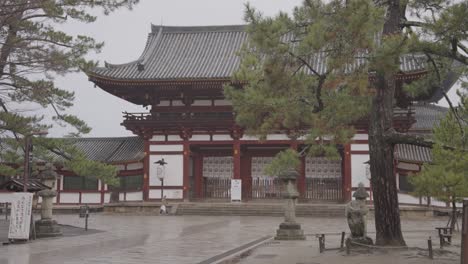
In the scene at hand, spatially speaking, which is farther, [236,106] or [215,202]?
[215,202]

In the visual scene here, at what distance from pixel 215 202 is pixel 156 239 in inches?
541

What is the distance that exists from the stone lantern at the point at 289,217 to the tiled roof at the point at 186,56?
478 inches

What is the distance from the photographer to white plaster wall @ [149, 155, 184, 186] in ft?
96.7

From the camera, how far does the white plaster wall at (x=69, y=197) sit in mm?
31391

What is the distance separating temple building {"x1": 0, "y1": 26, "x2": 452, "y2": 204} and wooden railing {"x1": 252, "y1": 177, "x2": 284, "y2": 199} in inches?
2.3

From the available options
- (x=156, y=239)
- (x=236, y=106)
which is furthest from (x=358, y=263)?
(x=156, y=239)

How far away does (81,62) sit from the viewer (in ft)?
48.6

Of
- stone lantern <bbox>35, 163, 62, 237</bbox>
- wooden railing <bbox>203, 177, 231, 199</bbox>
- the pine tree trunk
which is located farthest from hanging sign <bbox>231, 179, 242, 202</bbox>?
the pine tree trunk

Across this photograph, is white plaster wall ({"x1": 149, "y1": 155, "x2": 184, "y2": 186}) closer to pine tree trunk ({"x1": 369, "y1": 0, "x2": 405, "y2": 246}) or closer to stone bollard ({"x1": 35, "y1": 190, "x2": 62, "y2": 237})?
stone bollard ({"x1": 35, "y1": 190, "x2": 62, "y2": 237})

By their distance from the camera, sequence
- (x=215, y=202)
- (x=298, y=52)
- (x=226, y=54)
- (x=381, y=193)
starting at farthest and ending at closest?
(x=226, y=54)
(x=215, y=202)
(x=381, y=193)
(x=298, y=52)

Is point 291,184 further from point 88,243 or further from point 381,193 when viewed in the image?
point 88,243

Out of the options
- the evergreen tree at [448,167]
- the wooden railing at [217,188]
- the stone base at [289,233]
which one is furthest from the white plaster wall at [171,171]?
the evergreen tree at [448,167]

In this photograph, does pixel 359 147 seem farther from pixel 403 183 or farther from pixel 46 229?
pixel 46 229

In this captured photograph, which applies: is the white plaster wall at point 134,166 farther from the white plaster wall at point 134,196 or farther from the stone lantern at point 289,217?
the stone lantern at point 289,217
